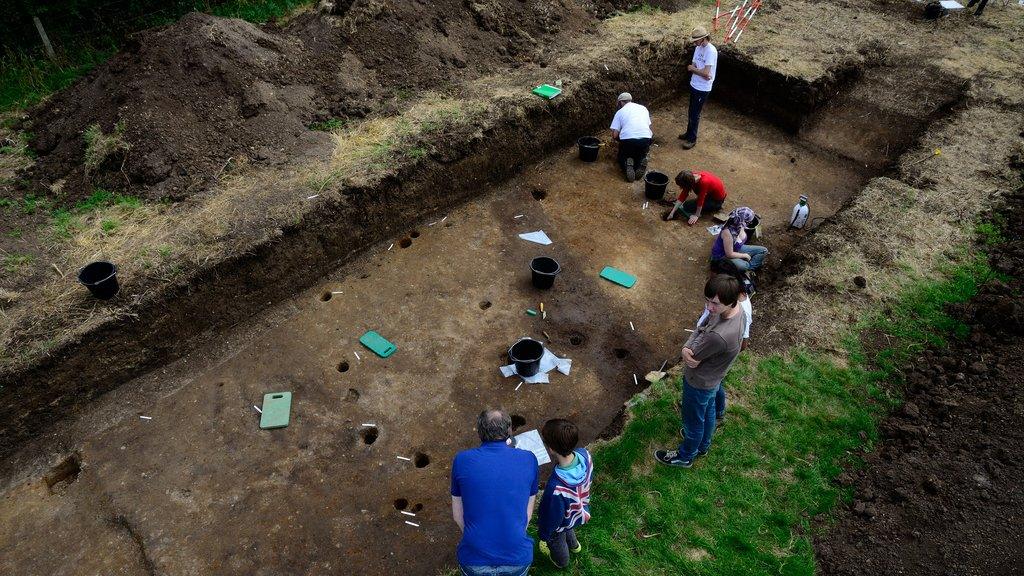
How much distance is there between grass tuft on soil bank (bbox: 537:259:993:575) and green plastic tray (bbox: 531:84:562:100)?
18.1 ft

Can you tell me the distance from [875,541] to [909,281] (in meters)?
3.82

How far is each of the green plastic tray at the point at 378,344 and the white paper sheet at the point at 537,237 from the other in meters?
2.65

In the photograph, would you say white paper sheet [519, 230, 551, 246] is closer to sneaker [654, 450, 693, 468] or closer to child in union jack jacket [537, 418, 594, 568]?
sneaker [654, 450, 693, 468]

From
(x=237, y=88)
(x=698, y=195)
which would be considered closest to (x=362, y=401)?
(x=237, y=88)

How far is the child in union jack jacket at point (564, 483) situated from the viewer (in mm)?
3855

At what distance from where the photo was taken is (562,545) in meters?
4.39

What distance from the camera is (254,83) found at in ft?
27.9

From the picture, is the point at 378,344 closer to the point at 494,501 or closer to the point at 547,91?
the point at 494,501

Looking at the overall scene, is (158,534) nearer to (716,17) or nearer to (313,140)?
(313,140)

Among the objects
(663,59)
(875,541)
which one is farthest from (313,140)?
(875,541)

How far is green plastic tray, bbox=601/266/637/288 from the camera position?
7.69 meters

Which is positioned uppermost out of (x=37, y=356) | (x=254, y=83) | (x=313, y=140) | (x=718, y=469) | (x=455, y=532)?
(x=254, y=83)

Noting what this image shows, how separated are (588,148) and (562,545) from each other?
6.92 meters

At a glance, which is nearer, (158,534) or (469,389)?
(158,534)
